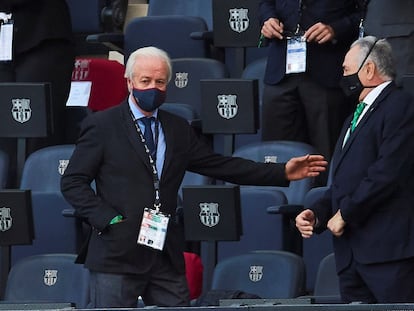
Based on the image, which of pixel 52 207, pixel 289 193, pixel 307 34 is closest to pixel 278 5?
pixel 307 34

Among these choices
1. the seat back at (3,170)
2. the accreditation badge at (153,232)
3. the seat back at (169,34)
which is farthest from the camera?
the seat back at (169,34)

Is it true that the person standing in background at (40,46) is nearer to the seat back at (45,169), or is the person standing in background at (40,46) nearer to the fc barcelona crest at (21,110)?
the seat back at (45,169)

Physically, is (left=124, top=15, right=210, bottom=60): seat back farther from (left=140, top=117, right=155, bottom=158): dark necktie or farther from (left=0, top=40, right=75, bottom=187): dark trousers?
(left=140, top=117, right=155, bottom=158): dark necktie

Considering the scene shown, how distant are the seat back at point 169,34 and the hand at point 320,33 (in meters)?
1.31

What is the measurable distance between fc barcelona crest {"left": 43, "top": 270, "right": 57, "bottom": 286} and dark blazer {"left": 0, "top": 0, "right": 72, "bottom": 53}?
1.67m

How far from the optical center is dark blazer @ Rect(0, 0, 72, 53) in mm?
8855

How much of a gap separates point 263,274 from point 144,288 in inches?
38.4

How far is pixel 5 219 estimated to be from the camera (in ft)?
25.0

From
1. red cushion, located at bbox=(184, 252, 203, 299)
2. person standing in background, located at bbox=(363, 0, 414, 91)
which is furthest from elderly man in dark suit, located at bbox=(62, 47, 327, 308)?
person standing in background, located at bbox=(363, 0, 414, 91)

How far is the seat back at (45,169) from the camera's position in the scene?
8.41 meters

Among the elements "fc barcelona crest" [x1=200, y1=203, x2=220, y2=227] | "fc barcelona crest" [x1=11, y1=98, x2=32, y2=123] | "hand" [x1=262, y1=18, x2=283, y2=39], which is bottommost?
"fc barcelona crest" [x1=200, y1=203, x2=220, y2=227]

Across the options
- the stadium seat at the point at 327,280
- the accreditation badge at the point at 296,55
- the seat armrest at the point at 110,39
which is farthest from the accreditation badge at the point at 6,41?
the stadium seat at the point at 327,280

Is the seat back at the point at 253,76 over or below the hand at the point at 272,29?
below

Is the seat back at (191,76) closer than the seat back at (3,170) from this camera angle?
No
